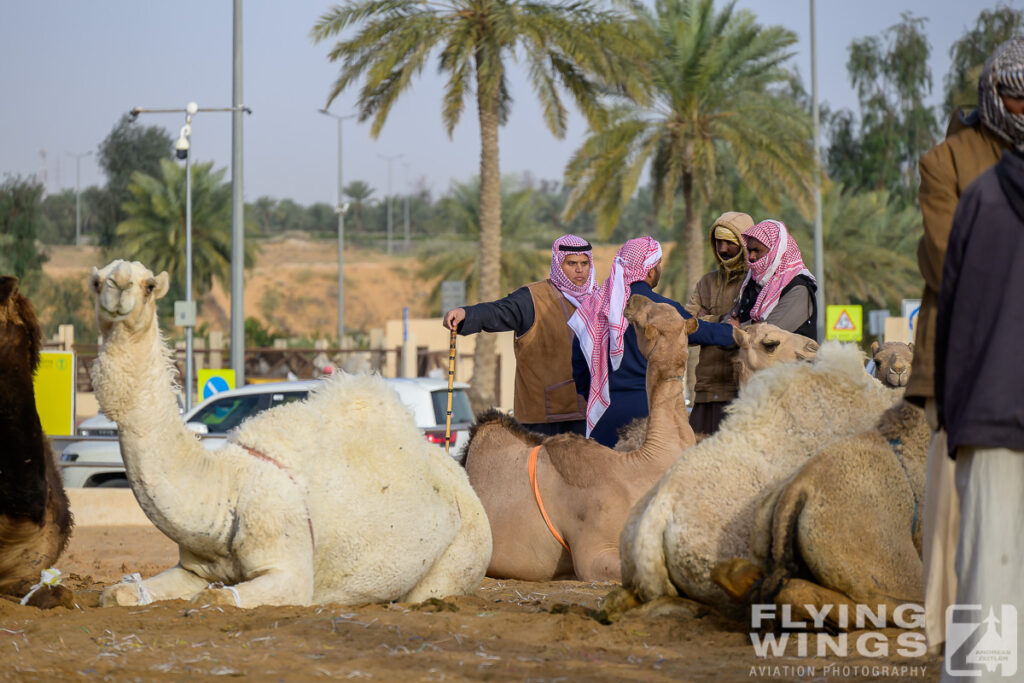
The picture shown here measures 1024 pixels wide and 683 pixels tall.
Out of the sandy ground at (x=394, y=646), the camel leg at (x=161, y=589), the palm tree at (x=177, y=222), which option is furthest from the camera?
the palm tree at (x=177, y=222)

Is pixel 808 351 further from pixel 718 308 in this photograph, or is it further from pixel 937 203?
pixel 937 203

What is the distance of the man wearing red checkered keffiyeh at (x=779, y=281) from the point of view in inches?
271

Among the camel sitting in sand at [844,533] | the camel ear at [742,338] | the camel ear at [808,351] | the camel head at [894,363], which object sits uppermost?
the camel ear at [742,338]

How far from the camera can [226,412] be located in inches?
571

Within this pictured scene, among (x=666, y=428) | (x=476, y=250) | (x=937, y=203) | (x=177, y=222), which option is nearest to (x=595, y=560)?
(x=666, y=428)

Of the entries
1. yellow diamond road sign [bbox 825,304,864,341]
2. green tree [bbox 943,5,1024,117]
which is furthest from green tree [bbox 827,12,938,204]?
yellow diamond road sign [bbox 825,304,864,341]

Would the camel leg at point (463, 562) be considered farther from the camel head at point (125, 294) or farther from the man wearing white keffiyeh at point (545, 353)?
the man wearing white keffiyeh at point (545, 353)

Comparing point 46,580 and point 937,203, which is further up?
point 937,203

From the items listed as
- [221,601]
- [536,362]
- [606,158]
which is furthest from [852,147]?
[221,601]

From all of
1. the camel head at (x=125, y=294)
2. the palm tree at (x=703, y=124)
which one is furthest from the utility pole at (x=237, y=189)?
the camel head at (x=125, y=294)

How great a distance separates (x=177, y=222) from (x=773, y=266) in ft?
152

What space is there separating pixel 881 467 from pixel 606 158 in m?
22.1

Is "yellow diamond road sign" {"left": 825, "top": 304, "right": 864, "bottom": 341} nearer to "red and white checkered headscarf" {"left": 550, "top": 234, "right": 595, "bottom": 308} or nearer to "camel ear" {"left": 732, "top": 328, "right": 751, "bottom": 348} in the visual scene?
"red and white checkered headscarf" {"left": 550, "top": 234, "right": 595, "bottom": 308}

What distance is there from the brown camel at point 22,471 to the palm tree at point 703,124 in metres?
20.6
